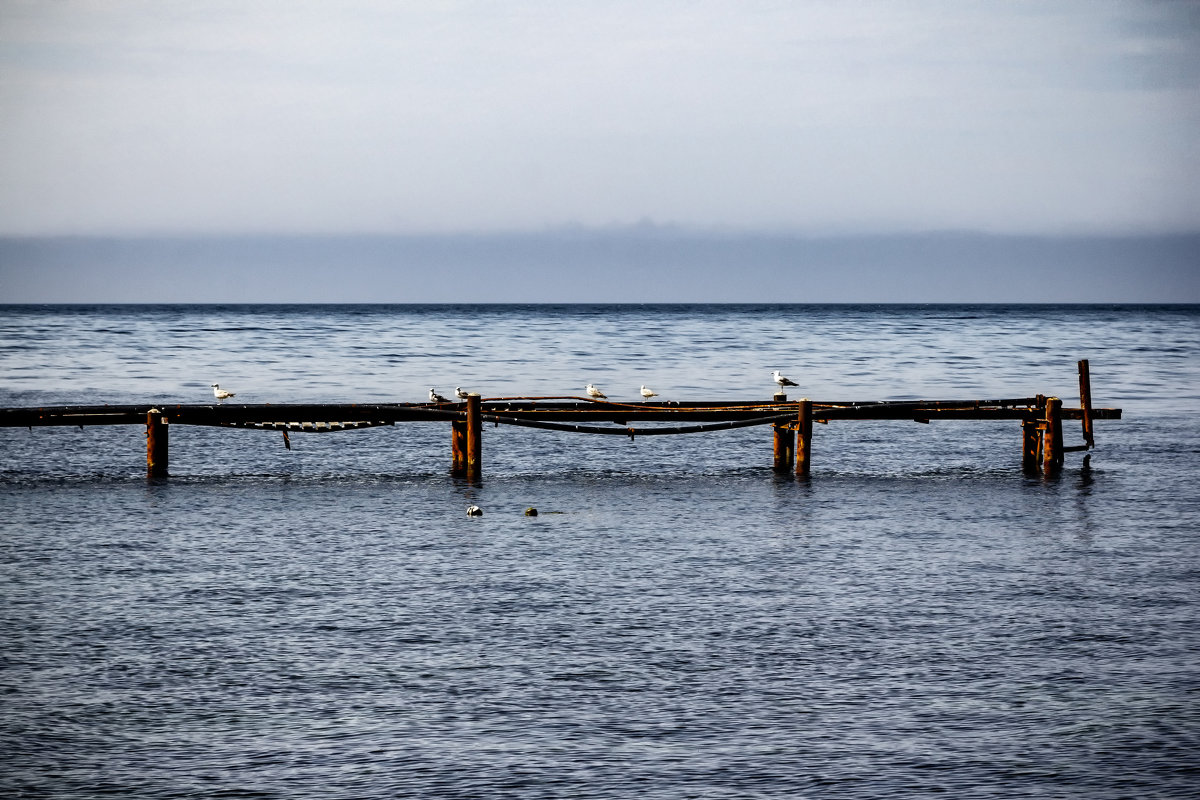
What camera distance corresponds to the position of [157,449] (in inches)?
1059

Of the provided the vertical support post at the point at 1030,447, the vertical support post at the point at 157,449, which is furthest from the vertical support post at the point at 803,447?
the vertical support post at the point at 157,449

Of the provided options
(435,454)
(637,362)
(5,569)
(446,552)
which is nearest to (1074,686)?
(446,552)

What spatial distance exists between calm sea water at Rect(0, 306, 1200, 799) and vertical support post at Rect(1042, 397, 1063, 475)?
21.6 inches

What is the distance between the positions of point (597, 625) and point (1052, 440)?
16848mm

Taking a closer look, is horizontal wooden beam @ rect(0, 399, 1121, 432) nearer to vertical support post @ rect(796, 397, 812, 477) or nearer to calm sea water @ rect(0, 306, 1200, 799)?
vertical support post @ rect(796, 397, 812, 477)

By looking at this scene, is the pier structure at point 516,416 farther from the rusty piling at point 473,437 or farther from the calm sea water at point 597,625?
the calm sea water at point 597,625

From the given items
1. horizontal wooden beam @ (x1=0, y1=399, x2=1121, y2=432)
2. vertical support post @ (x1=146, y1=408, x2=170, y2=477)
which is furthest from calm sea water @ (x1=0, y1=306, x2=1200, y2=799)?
horizontal wooden beam @ (x1=0, y1=399, x2=1121, y2=432)

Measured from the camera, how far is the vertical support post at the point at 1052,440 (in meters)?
28.2

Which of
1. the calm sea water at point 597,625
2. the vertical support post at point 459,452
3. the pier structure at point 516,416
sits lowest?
the calm sea water at point 597,625

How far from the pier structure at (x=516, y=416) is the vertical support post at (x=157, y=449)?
0.02 metres

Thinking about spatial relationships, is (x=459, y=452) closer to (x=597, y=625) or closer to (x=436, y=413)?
(x=436, y=413)

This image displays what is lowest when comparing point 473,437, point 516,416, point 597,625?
point 597,625

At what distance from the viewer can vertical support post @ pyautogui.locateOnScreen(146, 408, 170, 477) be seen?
26459 mm

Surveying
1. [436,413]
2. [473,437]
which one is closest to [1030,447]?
[473,437]
